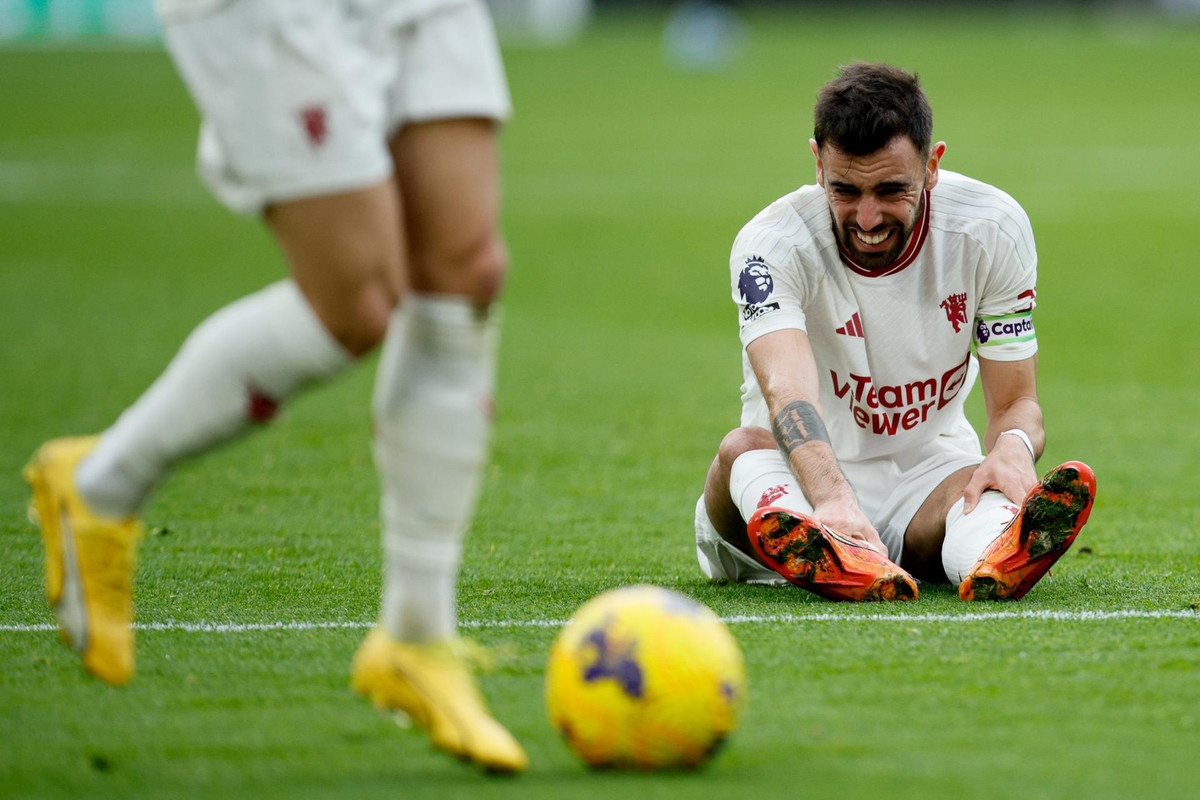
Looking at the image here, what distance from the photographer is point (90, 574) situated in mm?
3244

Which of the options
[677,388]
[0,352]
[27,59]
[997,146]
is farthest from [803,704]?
[27,59]

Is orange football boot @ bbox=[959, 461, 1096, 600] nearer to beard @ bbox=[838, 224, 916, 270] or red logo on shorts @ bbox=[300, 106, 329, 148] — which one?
beard @ bbox=[838, 224, 916, 270]

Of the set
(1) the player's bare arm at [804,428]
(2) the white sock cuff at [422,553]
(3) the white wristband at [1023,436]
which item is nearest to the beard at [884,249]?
(1) the player's bare arm at [804,428]

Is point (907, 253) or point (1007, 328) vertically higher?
point (907, 253)

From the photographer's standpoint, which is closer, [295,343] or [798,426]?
[295,343]

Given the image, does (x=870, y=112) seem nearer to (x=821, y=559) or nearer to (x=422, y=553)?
(x=821, y=559)

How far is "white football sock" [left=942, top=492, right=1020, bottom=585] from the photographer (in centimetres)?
453

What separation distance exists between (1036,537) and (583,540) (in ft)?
5.39

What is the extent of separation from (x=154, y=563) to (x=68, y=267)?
361 inches

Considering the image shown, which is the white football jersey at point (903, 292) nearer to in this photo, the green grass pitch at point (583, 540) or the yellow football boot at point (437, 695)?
the green grass pitch at point (583, 540)

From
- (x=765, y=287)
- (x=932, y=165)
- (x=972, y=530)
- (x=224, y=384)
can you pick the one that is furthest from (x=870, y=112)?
(x=224, y=384)

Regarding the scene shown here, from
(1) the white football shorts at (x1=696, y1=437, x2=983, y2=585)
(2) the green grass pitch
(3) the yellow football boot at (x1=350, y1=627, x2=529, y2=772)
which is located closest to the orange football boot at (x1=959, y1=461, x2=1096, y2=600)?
(2) the green grass pitch

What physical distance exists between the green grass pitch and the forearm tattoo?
0.40 meters

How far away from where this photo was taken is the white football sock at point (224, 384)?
120 inches
